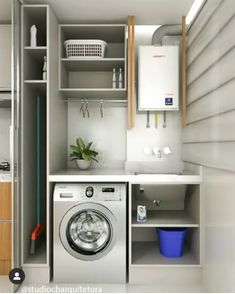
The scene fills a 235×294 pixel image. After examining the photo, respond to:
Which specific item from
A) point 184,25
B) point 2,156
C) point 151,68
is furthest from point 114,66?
point 2,156

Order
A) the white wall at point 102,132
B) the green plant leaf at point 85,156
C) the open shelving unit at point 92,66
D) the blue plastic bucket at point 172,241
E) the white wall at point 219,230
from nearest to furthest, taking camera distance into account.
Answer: the white wall at point 219,230 < the blue plastic bucket at point 172,241 < the open shelving unit at point 92,66 < the green plant leaf at point 85,156 < the white wall at point 102,132

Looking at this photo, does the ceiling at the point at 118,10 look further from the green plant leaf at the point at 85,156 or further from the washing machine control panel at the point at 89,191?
the washing machine control panel at the point at 89,191

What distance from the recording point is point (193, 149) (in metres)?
3.01

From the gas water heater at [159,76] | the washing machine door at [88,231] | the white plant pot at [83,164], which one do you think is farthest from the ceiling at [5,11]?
the washing machine door at [88,231]

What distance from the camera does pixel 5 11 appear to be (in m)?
2.94

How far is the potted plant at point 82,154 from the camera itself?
10.8 ft

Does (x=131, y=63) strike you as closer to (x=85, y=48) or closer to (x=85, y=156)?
(x=85, y=48)

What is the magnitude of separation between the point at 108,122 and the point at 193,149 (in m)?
1.11

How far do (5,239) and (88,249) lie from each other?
749 mm

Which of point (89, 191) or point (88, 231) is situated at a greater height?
point (89, 191)

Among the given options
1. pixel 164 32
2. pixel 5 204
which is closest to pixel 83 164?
pixel 5 204

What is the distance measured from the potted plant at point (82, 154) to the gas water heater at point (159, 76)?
0.79 meters

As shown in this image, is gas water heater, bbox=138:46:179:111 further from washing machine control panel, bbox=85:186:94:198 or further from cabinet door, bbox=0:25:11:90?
cabinet door, bbox=0:25:11:90

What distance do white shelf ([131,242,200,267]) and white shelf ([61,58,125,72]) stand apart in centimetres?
193
